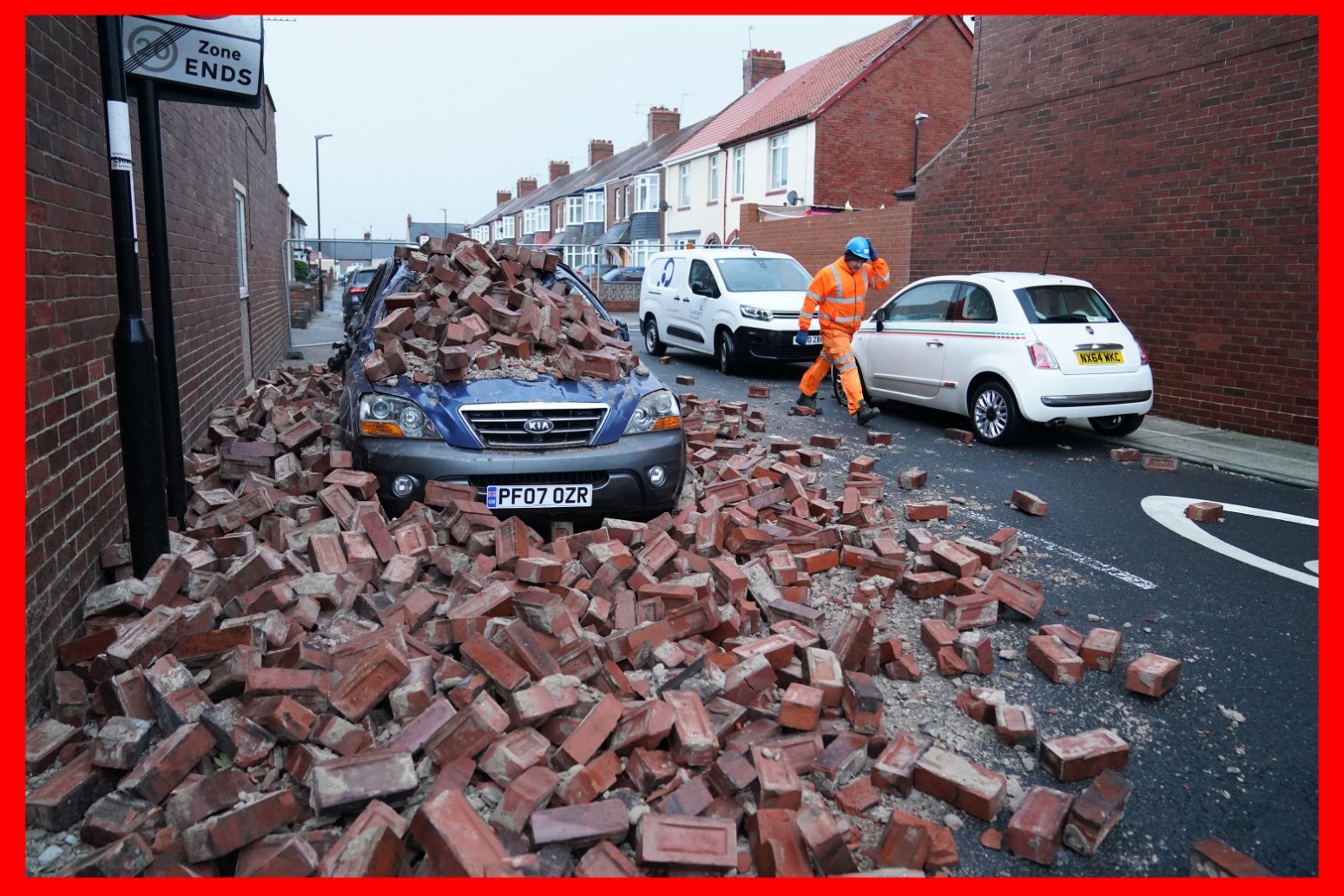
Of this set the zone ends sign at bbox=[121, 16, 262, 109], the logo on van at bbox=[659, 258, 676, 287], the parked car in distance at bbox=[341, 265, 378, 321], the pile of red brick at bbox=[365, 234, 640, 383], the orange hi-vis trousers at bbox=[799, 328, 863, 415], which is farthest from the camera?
the parked car in distance at bbox=[341, 265, 378, 321]

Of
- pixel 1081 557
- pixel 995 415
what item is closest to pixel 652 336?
pixel 995 415

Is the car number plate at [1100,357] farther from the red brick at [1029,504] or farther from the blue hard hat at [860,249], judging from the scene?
the red brick at [1029,504]

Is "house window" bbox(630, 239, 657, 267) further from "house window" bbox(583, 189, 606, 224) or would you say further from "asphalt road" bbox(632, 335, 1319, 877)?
"asphalt road" bbox(632, 335, 1319, 877)

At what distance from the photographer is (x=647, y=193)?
46594mm

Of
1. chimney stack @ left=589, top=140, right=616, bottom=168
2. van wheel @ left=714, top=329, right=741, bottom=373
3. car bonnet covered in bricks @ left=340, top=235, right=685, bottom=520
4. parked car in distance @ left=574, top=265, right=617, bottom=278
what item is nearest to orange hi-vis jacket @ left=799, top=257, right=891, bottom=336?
car bonnet covered in bricks @ left=340, top=235, right=685, bottom=520

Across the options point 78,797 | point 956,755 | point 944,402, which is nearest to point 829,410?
point 944,402

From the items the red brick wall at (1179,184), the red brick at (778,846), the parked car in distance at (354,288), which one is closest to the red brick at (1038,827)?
the red brick at (778,846)

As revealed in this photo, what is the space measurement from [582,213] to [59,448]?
193 ft

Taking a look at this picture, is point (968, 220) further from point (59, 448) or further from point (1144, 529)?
point (59, 448)

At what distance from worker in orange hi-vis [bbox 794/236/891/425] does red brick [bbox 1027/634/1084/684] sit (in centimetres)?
581

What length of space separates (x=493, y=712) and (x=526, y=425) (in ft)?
7.53

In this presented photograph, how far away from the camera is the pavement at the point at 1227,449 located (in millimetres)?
8234

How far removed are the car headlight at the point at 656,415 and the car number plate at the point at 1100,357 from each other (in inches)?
198

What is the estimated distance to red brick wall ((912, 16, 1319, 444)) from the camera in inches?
380
